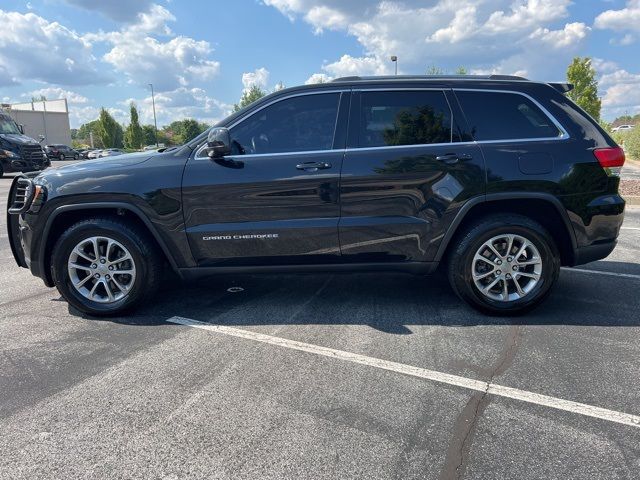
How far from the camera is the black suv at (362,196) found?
149 inches

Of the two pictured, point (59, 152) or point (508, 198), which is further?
point (59, 152)

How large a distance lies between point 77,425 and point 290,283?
8.89ft

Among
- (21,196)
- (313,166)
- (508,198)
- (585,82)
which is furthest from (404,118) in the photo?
(585,82)

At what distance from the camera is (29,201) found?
3.92 m

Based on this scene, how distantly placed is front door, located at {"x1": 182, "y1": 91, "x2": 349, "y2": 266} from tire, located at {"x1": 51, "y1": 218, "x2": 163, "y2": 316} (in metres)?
0.45

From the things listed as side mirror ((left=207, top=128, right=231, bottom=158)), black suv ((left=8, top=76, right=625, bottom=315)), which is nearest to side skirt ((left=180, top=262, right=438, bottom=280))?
black suv ((left=8, top=76, right=625, bottom=315))

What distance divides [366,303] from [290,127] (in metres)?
1.76

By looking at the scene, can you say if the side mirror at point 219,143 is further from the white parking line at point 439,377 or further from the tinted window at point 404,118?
the white parking line at point 439,377

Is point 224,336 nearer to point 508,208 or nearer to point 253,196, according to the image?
point 253,196

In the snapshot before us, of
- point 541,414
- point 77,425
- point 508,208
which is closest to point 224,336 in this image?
point 77,425

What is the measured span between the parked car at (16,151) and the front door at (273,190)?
18699 millimetres

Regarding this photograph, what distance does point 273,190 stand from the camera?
380 centimetres

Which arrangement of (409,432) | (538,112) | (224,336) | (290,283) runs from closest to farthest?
(409,432) → (224,336) → (538,112) → (290,283)

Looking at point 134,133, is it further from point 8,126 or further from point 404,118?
point 404,118
